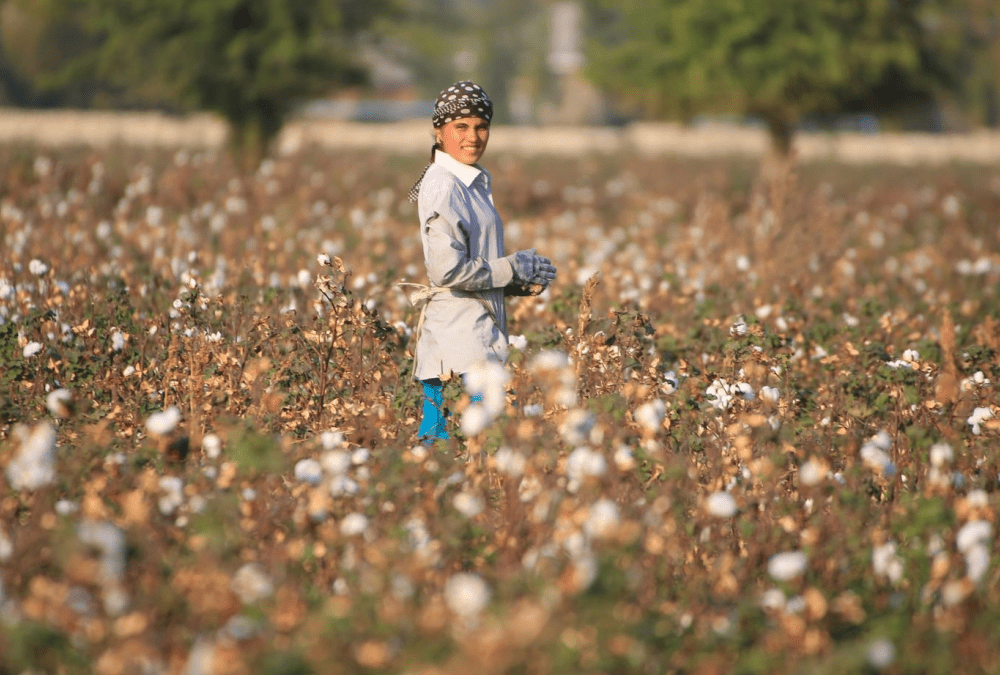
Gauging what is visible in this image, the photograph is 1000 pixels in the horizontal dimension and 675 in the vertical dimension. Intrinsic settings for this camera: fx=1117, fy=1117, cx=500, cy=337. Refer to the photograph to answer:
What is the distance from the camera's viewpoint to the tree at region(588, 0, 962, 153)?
1545 cm

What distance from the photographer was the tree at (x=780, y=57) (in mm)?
15453

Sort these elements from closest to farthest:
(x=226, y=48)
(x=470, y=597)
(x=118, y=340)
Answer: (x=470, y=597), (x=118, y=340), (x=226, y=48)

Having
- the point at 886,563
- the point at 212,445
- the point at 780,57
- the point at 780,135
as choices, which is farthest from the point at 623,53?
the point at 886,563

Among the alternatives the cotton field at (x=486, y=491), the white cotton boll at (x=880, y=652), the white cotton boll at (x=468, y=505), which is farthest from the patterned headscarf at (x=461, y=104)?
the white cotton boll at (x=880, y=652)

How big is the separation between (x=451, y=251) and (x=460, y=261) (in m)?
0.05

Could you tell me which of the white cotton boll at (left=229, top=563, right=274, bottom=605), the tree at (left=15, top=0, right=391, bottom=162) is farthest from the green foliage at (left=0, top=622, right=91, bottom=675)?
the tree at (left=15, top=0, right=391, bottom=162)

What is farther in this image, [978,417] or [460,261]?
[978,417]

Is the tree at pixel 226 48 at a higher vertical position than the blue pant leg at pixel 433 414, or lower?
higher

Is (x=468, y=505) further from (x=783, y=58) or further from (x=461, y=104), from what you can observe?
(x=783, y=58)

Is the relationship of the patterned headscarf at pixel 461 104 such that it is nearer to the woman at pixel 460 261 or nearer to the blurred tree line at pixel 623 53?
the woman at pixel 460 261

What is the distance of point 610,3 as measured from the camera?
17.6 meters

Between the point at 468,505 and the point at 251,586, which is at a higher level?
the point at 468,505

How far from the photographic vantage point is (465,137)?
4113 mm

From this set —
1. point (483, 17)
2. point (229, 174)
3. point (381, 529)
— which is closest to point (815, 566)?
point (381, 529)
